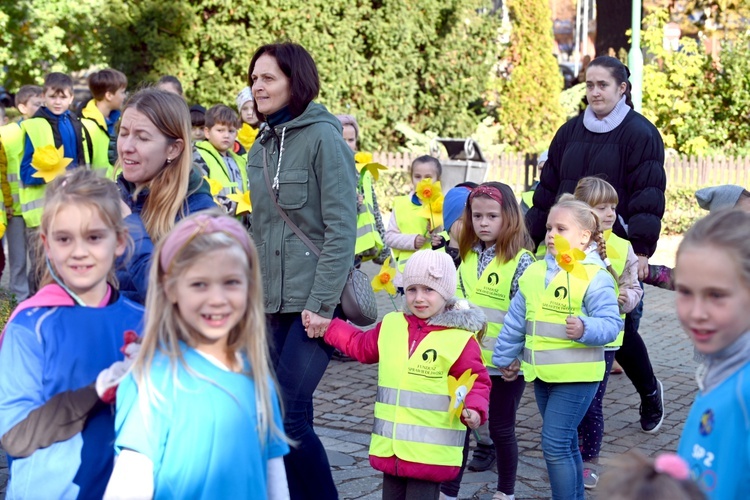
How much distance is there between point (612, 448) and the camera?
6.12 meters

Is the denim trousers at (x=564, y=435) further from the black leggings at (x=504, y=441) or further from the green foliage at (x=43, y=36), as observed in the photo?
the green foliage at (x=43, y=36)

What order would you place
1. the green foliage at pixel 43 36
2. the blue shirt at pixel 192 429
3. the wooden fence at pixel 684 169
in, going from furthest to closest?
the green foliage at pixel 43 36
the wooden fence at pixel 684 169
the blue shirt at pixel 192 429

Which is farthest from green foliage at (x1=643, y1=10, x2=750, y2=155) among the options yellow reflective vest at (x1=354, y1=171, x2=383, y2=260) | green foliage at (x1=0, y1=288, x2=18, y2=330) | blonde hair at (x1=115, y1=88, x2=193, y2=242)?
blonde hair at (x1=115, y1=88, x2=193, y2=242)

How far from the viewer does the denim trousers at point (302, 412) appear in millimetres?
4281

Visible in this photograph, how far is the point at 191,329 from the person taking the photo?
9.10ft

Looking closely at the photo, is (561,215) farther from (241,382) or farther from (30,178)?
(30,178)

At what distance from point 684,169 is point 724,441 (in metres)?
17.3

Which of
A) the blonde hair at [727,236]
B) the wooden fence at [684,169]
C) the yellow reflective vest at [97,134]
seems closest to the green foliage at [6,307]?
the yellow reflective vest at [97,134]

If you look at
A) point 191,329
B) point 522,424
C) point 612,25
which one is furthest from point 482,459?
point 612,25

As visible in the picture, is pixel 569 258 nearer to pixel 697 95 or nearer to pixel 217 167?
pixel 217 167

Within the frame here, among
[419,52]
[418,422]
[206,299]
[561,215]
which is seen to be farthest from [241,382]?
[419,52]

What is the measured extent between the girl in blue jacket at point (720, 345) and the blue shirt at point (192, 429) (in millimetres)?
1184

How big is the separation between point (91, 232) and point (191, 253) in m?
0.40

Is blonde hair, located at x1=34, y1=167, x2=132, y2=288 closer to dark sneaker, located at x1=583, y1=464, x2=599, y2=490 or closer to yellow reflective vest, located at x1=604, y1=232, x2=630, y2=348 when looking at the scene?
dark sneaker, located at x1=583, y1=464, x2=599, y2=490
